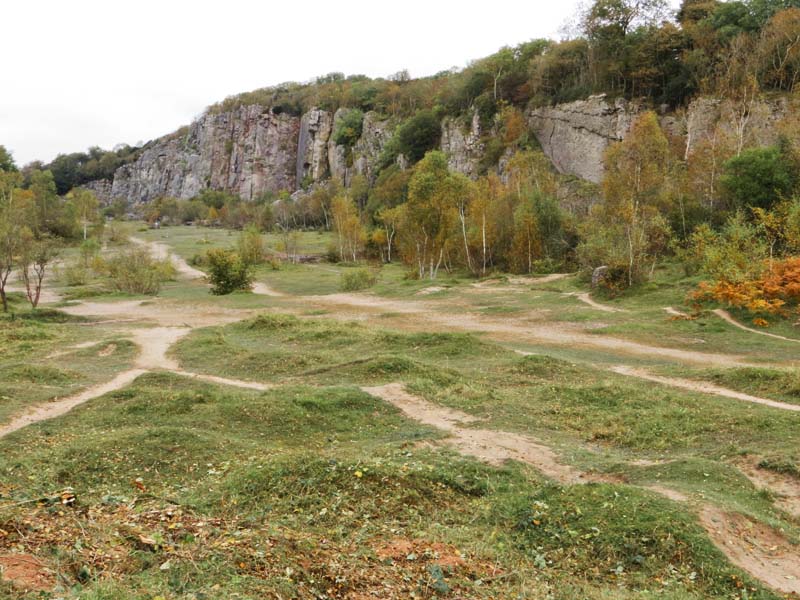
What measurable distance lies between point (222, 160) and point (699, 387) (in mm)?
153098

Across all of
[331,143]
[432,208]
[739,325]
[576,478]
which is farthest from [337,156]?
[576,478]

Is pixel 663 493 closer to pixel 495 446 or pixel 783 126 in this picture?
pixel 495 446

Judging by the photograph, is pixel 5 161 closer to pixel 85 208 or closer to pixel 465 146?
pixel 85 208

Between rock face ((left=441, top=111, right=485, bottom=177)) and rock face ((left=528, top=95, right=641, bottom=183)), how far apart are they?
855 centimetres

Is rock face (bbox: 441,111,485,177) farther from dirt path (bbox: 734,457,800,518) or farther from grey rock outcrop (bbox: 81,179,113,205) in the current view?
grey rock outcrop (bbox: 81,179,113,205)

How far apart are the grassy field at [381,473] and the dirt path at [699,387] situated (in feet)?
1.61

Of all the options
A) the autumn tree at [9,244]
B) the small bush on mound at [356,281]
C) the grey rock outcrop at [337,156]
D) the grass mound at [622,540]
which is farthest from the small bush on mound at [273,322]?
the grey rock outcrop at [337,156]

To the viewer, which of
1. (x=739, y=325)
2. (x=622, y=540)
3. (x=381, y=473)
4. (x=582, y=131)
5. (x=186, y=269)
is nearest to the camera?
(x=622, y=540)

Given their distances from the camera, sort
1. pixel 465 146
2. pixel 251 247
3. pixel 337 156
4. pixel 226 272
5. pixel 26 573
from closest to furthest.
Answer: pixel 26 573 → pixel 226 272 → pixel 251 247 → pixel 465 146 → pixel 337 156

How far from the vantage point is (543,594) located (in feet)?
19.5

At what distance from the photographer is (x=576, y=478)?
31.8ft

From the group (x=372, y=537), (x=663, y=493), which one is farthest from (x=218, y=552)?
(x=663, y=493)

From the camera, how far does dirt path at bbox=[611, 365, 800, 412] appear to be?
1355 cm

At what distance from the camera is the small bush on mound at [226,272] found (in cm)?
4319
